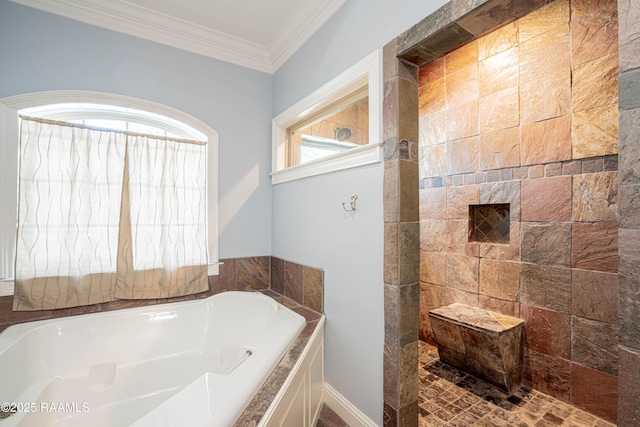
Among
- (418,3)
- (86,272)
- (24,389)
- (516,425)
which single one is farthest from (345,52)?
(24,389)

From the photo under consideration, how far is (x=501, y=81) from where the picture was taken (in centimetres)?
212

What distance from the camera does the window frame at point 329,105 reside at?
1489 mm

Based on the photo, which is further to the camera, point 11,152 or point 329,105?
point 329,105

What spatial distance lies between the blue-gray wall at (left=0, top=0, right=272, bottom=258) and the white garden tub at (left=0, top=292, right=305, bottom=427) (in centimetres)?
65

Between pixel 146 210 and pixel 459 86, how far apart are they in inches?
109

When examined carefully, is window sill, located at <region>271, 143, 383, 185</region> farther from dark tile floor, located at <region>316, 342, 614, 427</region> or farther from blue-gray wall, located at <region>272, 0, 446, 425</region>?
dark tile floor, located at <region>316, 342, 614, 427</region>

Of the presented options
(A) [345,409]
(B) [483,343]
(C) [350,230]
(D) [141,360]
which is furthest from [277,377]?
(B) [483,343]

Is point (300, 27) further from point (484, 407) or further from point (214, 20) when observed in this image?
point (484, 407)

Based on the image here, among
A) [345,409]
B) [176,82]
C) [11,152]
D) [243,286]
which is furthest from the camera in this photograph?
[243,286]

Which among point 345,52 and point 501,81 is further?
point 501,81

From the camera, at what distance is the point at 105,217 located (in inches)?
79.4

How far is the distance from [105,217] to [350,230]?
1774mm

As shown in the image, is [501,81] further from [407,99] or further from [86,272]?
[86,272]

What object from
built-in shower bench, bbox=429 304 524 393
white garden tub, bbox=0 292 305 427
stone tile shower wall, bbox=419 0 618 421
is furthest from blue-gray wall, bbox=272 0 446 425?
stone tile shower wall, bbox=419 0 618 421
